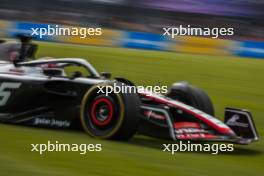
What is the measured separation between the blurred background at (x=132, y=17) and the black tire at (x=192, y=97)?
45.9ft

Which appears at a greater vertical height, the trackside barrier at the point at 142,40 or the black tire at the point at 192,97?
the trackside barrier at the point at 142,40

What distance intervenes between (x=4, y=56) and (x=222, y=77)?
26.1 ft

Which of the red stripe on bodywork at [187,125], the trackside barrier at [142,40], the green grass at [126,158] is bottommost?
the green grass at [126,158]

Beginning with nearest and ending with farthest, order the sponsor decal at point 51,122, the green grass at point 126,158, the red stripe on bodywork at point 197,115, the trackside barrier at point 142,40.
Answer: the green grass at point 126,158 → the red stripe on bodywork at point 197,115 → the sponsor decal at point 51,122 → the trackside barrier at point 142,40

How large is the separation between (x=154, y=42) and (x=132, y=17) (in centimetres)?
233

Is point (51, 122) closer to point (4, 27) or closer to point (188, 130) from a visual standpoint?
point (188, 130)

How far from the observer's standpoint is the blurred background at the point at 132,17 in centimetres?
2292

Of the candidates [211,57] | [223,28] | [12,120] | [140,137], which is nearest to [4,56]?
[12,120]

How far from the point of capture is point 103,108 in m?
7.65

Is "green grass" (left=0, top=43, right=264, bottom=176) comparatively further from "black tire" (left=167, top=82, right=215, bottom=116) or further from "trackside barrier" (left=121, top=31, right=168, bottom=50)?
"trackside barrier" (left=121, top=31, right=168, bottom=50)

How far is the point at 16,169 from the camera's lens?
5867 millimetres

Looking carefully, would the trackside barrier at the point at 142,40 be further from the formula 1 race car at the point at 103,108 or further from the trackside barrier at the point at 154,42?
the formula 1 race car at the point at 103,108

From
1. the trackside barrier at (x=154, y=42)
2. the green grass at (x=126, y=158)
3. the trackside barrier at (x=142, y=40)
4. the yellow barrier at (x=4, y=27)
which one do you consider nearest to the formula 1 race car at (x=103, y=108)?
the green grass at (x=126, y=158)

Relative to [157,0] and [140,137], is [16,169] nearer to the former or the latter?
[140,137]
